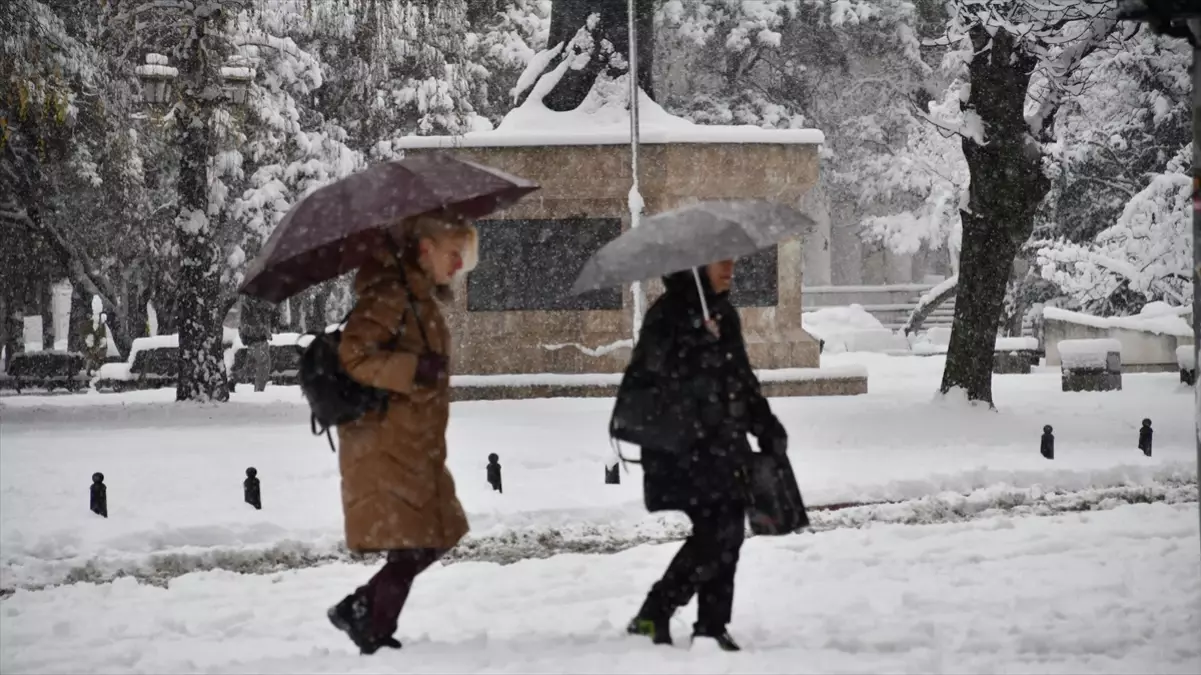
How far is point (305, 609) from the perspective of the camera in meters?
8.15

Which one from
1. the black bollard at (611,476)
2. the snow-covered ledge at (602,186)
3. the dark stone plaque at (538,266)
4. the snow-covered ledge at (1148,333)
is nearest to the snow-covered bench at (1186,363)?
the snow-covered ledge at (1148,333)

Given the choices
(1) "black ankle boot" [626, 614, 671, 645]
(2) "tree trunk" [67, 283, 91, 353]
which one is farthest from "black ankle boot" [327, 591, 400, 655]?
(2) "tree trunk" [67, 283, 91, 353]

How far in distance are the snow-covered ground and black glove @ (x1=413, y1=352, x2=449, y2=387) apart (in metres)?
4.09

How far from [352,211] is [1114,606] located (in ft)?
13.3

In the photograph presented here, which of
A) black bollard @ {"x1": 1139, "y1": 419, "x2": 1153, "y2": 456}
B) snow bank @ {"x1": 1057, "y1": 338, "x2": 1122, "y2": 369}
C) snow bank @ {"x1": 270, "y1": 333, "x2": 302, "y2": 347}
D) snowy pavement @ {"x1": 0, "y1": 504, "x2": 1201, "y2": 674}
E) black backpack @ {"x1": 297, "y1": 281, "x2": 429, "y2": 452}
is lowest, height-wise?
snowy pavement @ {"x1": 0, "y1": 504, "x2": 1201, "y2": 674}

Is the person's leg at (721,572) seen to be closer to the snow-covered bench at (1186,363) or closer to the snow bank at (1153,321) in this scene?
the snow-covered bench at (1186,363)

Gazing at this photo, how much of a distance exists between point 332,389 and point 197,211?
1452 centimetres

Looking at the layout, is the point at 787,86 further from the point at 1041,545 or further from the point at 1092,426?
the point at 1041,545

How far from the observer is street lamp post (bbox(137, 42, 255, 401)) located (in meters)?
19.6

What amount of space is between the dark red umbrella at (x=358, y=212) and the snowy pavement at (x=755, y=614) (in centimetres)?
158

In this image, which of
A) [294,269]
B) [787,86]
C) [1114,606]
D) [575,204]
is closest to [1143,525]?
[1114,606]

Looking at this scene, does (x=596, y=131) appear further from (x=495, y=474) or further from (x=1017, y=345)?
(x=1017, y=345)

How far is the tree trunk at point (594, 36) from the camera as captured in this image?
2066cm

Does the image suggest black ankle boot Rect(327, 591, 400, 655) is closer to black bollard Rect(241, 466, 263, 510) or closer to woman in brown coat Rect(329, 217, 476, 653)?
woman in brown coat Rect(329, 217, 476, 653)
